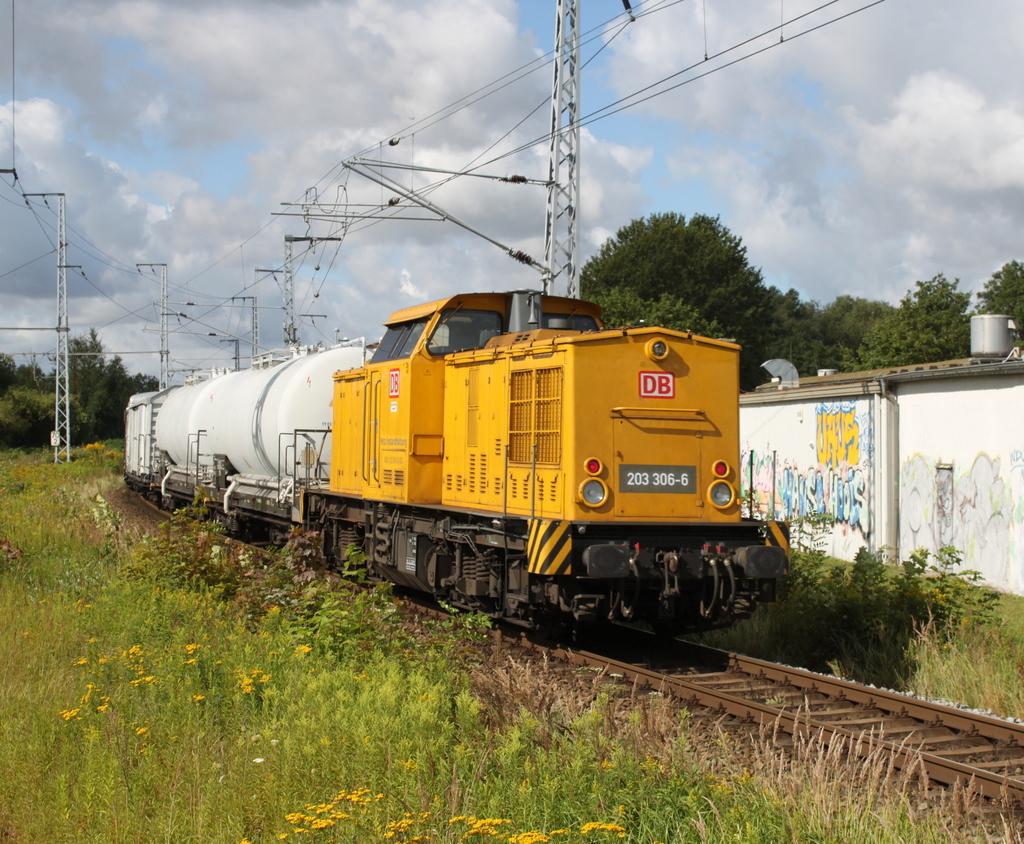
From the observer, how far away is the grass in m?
4.13

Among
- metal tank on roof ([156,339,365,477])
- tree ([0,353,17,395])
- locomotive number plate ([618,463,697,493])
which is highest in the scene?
tree ([0,353,17,395])

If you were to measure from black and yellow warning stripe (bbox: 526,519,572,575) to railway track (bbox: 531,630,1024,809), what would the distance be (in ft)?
3.15

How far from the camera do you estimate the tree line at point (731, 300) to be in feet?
150

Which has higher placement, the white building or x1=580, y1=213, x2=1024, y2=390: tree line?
x1=580, y1=213, x2=1024, y2=390: tree line

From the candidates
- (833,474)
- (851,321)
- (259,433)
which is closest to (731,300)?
(851,321)

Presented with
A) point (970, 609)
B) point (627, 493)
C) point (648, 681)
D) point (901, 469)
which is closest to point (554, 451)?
point (627, 493)

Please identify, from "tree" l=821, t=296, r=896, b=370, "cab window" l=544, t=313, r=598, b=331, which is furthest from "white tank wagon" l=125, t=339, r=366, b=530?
"tree" l=821, t=296, r=896, b=370

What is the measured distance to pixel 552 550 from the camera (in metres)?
8.00

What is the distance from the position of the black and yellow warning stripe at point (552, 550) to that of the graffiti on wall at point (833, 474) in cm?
922

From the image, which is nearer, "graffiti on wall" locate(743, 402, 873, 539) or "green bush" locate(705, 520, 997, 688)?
"green bush" locate(705, 520, 997, 688)

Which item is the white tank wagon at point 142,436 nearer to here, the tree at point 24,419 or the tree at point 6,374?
the tree at point 24,419

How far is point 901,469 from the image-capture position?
16.8 m

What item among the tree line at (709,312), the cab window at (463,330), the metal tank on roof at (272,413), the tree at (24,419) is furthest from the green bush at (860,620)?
the tree at (24,419)

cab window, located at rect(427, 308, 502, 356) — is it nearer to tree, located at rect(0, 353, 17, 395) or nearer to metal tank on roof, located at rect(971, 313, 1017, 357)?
metal tank on roof, located at rect(971, 313, 1017, 357)
